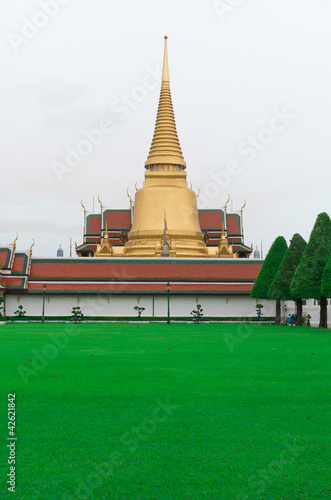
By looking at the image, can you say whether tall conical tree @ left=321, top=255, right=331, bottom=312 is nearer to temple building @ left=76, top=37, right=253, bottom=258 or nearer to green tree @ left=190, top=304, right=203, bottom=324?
green tree @ left=190, top=304, right=203, bottom=324

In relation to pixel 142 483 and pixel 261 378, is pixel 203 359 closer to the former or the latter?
pixel 261 378

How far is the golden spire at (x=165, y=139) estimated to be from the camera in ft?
182

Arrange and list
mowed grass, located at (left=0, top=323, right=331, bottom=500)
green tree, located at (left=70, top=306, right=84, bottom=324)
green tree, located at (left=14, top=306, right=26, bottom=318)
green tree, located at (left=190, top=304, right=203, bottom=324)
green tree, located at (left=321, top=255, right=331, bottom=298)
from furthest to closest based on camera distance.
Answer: green tree, located at (left=14, top=306, right=26, bottom=318) < green tree, located at (left=190, top=304, right=203, bottom=324) < green tree, located at (left=70, top=306, right=84, bottom=324) < green tree, located at (left=321, top=255, right=331, bottom=298) < mowed grass, located at (left=0, top=323, right=331, bottom=500)

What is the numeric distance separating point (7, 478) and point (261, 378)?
6.39 meters

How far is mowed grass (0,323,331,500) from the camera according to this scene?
16.0 feet

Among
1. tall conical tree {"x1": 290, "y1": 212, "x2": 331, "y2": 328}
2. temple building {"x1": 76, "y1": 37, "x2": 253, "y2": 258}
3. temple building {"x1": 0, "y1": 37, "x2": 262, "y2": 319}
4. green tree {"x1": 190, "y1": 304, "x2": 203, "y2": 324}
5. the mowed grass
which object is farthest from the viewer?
temple building {"x1": 76, "y1": 37, "x2": 253, "y2": 258}

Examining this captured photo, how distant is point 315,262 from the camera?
29828mm

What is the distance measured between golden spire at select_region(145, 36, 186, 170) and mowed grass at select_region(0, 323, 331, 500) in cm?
4445

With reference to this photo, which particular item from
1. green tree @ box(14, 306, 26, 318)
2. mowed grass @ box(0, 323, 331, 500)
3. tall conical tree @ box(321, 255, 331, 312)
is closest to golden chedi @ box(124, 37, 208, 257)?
green tree @ box(14, 306, 26, 318)

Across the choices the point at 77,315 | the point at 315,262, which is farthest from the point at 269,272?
the point at 77,315

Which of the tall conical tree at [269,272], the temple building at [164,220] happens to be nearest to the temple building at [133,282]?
the temple building at [164,220]

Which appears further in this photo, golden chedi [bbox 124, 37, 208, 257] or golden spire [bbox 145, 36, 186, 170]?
golden spire [bbox 145, 36, 186, 170]

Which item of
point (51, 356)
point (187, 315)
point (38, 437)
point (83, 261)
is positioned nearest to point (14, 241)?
point (83, 261)

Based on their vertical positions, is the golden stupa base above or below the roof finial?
below
